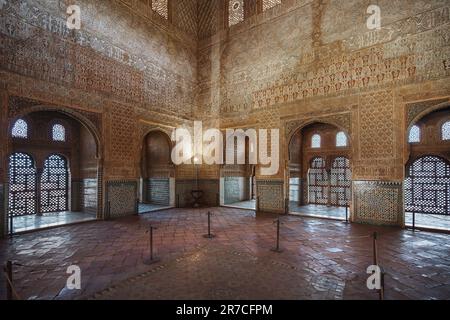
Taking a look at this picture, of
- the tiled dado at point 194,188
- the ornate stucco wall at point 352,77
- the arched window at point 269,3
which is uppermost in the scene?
the arched window at point 269,3

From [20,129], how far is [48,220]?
3563 mm

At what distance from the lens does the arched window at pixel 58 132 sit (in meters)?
9.90

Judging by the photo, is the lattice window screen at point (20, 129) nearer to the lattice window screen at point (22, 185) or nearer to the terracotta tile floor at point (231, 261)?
the lattice window screen at point (22, 185)

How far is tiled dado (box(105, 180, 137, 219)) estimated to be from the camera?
898 centimetres

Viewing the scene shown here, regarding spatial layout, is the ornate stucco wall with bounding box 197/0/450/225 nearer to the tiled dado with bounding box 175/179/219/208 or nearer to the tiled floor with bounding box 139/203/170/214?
the tiled dado with bounding box 175/179/219/208

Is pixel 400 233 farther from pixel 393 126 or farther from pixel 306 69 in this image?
pixel 306 69

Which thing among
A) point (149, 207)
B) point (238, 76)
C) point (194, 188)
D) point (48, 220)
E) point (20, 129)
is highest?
point (238, 76)

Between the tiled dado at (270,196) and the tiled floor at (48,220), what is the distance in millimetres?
6430

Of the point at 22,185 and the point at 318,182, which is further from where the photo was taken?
the point at 318,182

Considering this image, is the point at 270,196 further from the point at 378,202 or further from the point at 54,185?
the point at 54,185

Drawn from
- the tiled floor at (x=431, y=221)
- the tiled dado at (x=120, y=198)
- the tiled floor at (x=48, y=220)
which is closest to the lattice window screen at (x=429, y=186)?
the tiled floor at (x=431, y=221)

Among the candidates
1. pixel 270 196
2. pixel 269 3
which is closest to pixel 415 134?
pixel 270 196

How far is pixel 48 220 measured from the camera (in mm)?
8484
